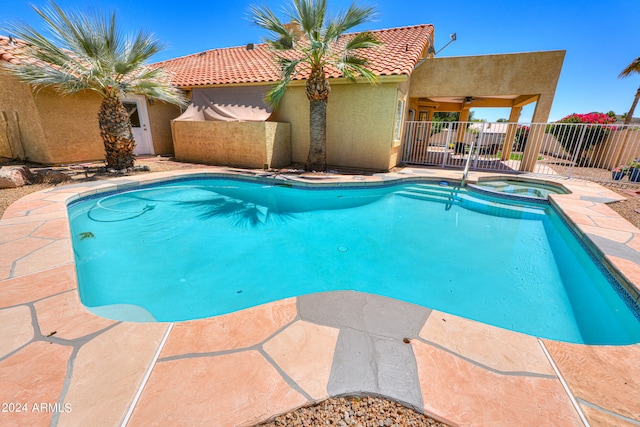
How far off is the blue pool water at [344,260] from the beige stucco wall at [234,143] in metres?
3.53

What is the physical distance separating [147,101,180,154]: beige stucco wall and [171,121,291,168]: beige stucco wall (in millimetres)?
1985

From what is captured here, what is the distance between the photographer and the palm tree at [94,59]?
664cm

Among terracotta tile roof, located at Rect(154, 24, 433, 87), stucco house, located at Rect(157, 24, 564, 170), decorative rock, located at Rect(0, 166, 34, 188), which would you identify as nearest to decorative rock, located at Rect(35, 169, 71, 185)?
decorative rock, located at Rect(0, 166, 34, 188)

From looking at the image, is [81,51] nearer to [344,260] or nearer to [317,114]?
[317,114]

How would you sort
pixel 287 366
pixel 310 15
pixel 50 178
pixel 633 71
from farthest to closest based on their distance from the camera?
pixel 633 71 < pixel 310 15 < pixel 50 178 < pixel 287 366

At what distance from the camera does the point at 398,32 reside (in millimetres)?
12906

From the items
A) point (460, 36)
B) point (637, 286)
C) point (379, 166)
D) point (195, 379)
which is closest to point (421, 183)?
point (379, 166)

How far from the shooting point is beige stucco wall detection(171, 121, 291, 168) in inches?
396

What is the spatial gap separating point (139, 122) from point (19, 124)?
383cm

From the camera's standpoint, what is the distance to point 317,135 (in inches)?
370

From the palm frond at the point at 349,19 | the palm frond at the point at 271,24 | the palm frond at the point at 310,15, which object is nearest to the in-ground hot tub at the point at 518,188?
the palm frond at the point at 349,19

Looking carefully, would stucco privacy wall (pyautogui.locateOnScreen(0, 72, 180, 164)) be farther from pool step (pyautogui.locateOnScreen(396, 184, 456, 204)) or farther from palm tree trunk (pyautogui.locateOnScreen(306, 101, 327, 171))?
pool step (pyautogui.locateOnScreen(396, 184, 456, 204))

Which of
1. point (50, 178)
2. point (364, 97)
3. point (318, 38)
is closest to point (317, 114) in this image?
point (364, 97)

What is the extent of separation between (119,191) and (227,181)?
118 inches
